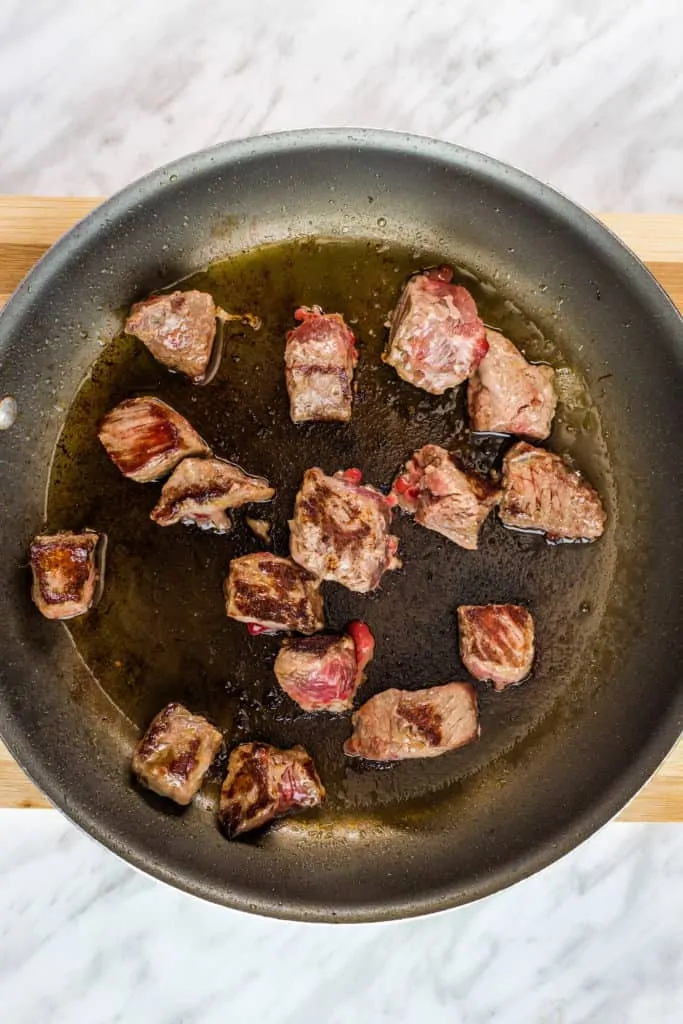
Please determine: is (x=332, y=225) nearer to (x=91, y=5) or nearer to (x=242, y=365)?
(x=242, y=365)

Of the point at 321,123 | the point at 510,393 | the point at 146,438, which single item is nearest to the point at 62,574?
the point at 146,438

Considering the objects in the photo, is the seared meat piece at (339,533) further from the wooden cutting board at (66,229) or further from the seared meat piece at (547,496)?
the wooden cutting board at (66,229)

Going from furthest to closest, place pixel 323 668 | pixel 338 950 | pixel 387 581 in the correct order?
pixel 338 950 → pixel 387 581 → pixel 323 668

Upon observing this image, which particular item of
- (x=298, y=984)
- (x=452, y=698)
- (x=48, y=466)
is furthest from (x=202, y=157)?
(x=298, y=984)

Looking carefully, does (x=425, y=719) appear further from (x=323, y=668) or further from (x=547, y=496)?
(x=547, y=496)

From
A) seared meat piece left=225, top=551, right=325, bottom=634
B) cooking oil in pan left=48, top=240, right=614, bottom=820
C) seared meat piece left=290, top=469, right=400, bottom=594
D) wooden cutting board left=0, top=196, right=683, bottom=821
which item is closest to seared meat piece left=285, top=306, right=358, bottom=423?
cooking oil in pan left=48, top=240, right=614, bottom=820

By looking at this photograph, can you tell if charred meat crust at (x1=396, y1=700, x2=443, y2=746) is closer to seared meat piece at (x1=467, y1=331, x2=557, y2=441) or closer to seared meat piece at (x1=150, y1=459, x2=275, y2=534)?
seared meat piece at (x1=150, y1=459, x2=275, y2=534)
